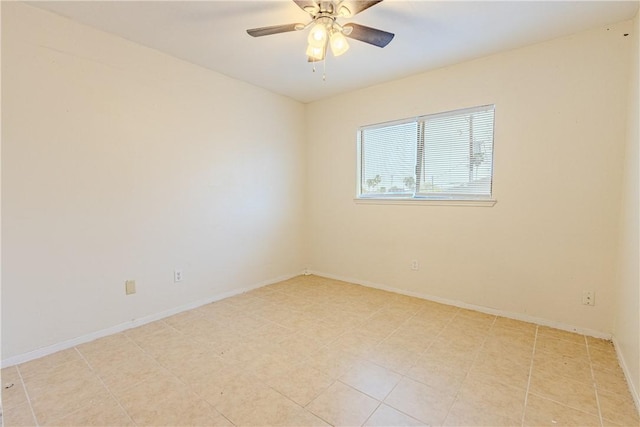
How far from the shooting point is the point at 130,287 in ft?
8.32

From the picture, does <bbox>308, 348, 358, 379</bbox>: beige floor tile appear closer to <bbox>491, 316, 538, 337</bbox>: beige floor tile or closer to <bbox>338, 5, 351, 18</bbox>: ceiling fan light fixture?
<bbox>491, 316, 538, 337</bbox>: beige floor tile

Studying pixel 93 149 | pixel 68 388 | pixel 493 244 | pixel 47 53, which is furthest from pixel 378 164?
pixel 68 388

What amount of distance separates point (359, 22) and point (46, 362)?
10.7 ft

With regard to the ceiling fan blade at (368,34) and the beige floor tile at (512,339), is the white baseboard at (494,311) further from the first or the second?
the ceiling fan blade at (368,34)

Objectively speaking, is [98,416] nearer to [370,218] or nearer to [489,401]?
[489,401]

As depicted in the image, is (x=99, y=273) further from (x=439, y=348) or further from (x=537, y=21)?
(x=537, y=21)

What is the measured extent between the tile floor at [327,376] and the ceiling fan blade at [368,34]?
2147mm

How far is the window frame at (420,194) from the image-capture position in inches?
110

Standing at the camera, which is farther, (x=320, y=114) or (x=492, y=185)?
(x=320, y=114)

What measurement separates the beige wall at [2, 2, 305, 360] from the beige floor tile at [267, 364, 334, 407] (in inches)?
61.3

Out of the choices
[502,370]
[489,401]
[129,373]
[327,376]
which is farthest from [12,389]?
[502,370]

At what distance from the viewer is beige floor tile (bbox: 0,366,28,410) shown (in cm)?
160

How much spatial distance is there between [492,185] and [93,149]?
3.41m

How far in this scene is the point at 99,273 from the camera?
236 cm
